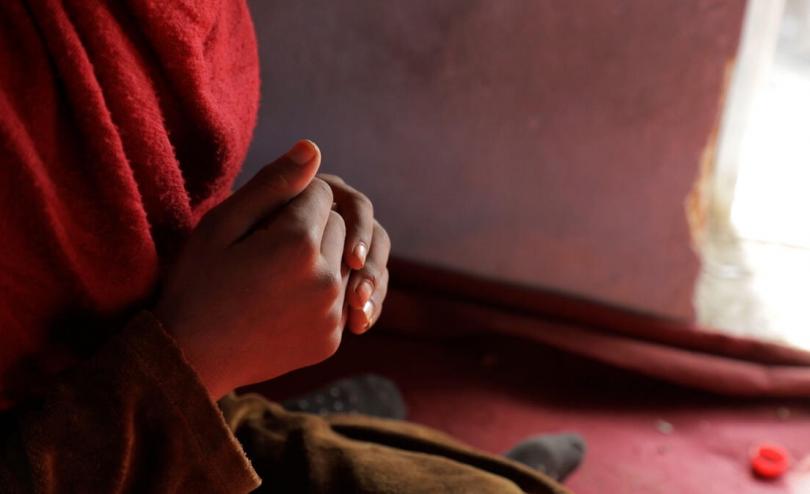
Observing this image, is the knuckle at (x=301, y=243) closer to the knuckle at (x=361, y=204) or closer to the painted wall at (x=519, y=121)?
the knuckle at (x=361, y=204)

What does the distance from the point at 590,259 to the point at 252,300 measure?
0.81 metres

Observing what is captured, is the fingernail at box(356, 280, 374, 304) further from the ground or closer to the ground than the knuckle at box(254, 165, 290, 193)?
closer to the ground

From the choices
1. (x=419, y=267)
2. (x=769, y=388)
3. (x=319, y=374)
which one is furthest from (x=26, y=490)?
(x=769, y=388)

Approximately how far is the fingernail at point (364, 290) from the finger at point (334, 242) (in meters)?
0.02

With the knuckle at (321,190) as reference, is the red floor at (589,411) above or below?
below

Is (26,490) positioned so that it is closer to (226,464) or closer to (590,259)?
(226,464)

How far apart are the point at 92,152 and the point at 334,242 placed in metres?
0.18

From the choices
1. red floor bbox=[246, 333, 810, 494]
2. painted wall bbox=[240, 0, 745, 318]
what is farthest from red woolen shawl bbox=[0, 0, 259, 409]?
red floor bbox=[246, 333, 810, 494]

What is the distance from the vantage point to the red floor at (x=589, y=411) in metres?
1.15

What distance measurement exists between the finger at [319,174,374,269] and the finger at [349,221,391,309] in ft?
0.05

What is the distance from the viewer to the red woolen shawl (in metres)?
0.54

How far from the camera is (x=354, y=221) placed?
2.35 feet

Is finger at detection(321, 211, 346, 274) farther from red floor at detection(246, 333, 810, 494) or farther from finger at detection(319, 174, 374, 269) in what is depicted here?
red floor at detection(246, 333, 810, 494)

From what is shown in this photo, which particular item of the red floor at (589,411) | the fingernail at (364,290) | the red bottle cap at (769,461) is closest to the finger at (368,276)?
the fingernail at (364,290)
